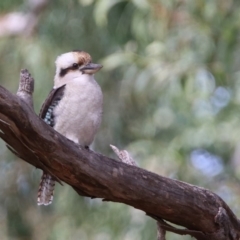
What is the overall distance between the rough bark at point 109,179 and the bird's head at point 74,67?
1.17m

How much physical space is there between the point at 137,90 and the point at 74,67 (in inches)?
132

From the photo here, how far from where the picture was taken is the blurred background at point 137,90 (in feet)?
21.5

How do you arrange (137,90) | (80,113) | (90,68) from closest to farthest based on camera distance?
(80,113) → (90,68) → (137,90)

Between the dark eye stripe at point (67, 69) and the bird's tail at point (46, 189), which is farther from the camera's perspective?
the dark eye stripe at point (67, 69)

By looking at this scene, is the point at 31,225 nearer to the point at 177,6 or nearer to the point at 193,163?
the point at 193,163

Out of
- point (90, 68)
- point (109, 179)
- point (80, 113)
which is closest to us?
point (109, 179)

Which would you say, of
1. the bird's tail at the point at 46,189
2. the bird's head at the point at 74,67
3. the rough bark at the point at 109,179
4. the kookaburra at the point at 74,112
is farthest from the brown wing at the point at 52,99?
the rough bark at the point at 109,179

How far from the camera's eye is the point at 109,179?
3141mm

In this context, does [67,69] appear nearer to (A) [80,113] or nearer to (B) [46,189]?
(A) [80,113]

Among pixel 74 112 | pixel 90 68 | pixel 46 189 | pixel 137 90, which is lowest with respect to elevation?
pixel 46 189

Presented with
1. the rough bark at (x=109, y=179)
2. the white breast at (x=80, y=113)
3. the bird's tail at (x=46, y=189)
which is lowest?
the rough bark at (x=109, y=179)

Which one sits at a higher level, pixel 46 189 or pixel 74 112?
pixel 74 112

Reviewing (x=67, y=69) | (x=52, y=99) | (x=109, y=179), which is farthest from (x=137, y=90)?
(x=109, y=179)

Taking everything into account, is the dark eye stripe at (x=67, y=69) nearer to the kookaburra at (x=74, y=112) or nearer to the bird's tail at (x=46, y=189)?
the kookaburra at (x=74, y=112)
